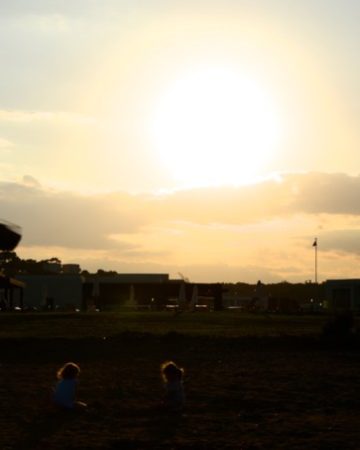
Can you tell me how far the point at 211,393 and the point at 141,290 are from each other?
83.6 m

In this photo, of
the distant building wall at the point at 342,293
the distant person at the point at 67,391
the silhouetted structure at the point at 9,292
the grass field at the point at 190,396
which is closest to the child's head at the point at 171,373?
the grass field at the point at 190,396

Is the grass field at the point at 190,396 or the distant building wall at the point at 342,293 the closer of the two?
the grass field at the point at 190,396

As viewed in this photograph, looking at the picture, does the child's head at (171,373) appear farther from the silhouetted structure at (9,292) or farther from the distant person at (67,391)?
the silhouetted structure at (9,292)

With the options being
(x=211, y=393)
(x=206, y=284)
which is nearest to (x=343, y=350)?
(x=211, y=393)

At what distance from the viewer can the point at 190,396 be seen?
15.9 meters

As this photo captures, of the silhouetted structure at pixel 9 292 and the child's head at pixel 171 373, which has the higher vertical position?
the silhouetted structure at pixel 9 292

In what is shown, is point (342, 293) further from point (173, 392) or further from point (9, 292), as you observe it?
point (173, 392)

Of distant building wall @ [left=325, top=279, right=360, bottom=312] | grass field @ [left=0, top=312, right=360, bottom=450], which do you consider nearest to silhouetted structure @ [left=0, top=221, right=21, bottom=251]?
grass field @ [left=0, top=312, right=360, bottom=450]

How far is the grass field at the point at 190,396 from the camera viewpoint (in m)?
11.8

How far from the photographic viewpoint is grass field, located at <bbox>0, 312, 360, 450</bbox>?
465 inches

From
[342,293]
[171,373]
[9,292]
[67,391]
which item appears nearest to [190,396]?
[171,373]

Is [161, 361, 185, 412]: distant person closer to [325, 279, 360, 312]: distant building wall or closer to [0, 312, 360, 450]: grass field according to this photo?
[0, 312, 360, 450]: grass field

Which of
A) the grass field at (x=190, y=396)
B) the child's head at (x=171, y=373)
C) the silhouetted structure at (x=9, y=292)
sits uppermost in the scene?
the silhouetted structure at (x=9, y=292)

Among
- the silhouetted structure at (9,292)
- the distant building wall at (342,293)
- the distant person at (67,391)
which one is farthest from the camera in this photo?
the distant building wall at (342,293)
